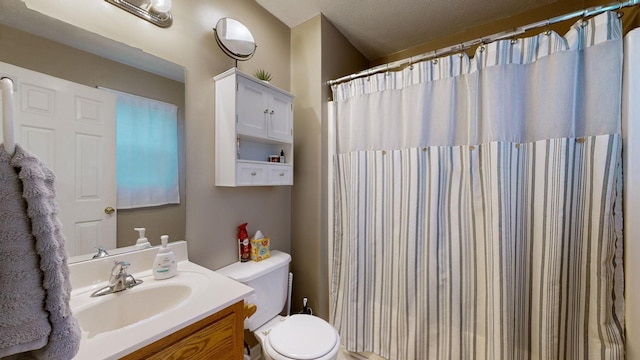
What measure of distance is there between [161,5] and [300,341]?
1.69m

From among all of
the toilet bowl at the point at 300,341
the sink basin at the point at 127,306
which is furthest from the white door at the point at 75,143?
the toilet bowl at the point at 300,341

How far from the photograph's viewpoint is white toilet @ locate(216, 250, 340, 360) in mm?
1133

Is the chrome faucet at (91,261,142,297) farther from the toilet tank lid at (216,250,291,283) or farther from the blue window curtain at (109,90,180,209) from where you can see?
the toilet tank lid at (216,250,291,283)

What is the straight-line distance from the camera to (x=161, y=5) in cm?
Answer: 109

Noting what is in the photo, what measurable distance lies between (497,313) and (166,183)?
5.60 feet

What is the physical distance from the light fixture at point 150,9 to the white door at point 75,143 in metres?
0.38

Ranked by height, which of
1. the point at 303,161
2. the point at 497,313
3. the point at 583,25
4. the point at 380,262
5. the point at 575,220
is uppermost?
the point at 583,25

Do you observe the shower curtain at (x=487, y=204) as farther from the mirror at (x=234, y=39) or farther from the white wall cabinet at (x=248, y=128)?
the mirror at (x=234, y=39)

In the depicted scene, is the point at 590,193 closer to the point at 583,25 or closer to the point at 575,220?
the point at 575,220

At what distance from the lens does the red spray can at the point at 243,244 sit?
1466 mm

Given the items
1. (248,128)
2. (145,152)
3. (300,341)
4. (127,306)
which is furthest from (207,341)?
(248,128)

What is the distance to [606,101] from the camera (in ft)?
3.24

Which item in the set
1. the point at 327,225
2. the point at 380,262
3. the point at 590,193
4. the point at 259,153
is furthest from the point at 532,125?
the point at 259,153

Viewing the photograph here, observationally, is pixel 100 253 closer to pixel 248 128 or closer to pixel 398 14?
pixel 248 128
